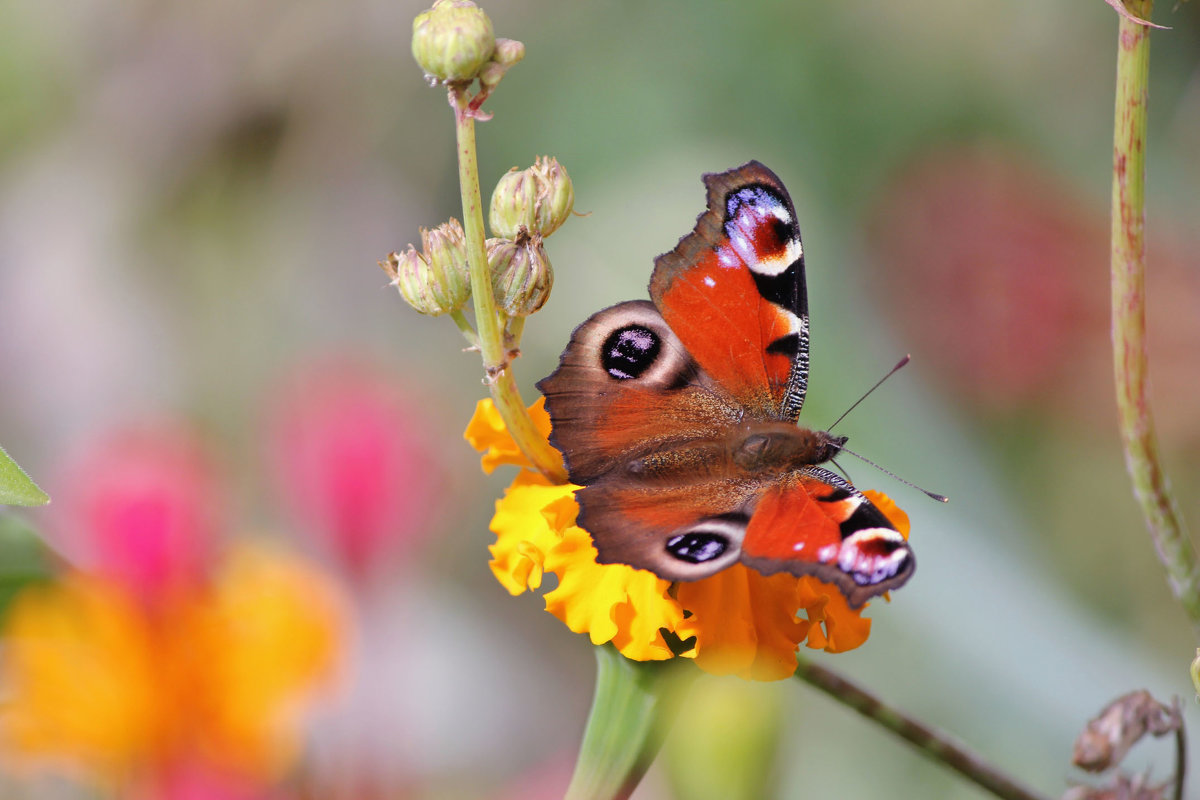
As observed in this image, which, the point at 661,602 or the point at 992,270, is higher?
the point at 992,270

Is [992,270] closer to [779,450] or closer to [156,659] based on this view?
[779,450]

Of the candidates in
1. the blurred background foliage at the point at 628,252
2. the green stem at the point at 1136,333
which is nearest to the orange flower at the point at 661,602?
the green stem at the point at 1136,333

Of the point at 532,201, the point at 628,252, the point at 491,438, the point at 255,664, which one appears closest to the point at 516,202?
the point at 532,201

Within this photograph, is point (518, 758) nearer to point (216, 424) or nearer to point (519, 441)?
point (216, 424)

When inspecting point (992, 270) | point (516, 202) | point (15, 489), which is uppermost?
point (992, 270)

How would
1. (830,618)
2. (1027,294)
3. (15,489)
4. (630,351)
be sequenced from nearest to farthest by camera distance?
(15,489)
(830,618)
(630,351)
(1027,294)

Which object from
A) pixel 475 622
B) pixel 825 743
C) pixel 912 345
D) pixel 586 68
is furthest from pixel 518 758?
pixel 586 68
